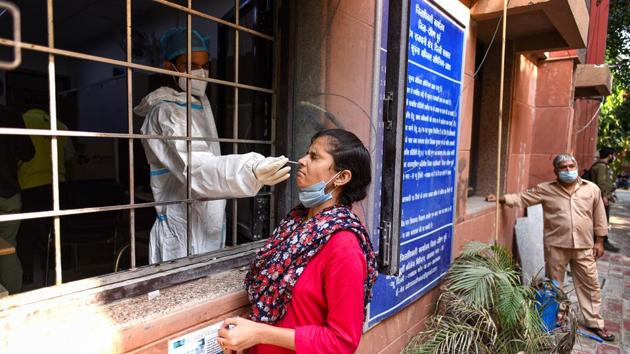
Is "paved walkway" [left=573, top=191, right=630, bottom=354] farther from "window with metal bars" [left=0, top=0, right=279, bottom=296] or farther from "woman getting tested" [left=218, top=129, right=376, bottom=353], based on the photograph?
"window with metal bars" [left=0, top=0, right=279, bottom=296]

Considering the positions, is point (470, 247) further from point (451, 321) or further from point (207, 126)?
point (207, 126)

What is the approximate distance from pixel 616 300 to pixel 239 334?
211 inches

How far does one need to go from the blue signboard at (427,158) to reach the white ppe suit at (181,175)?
3.58 ft

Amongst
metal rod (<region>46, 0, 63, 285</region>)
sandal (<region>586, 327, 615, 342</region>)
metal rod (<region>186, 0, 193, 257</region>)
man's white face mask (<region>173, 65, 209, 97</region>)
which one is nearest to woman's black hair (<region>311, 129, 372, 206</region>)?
metal rod (<region>186, 0, 193, 257</region>)

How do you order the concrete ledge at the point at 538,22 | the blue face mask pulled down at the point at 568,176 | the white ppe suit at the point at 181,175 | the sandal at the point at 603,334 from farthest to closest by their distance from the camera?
the blue face mask pulled down at the point at 568,176, the sandal at the point at 603,334, the concrete ledge at the point at 538,22, the white ppe suit at the point at 181,175

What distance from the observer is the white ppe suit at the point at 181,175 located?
1.83 meters

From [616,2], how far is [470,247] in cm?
1085

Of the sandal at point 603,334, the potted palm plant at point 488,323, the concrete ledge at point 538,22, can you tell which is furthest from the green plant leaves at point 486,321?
the concrete ledge at point 538,22

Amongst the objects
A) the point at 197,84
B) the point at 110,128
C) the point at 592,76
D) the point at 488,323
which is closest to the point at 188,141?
the point at 197,84

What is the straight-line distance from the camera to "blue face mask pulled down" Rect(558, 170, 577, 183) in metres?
4.05

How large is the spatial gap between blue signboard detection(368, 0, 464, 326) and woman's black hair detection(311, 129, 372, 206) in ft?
2.86

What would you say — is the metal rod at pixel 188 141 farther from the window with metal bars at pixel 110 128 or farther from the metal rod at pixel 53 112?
the metal rod at pixel 53 112

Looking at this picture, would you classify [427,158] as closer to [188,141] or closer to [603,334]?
[188,141]

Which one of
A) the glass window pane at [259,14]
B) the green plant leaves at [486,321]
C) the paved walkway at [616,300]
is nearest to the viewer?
the glass window pane at [259,14]
